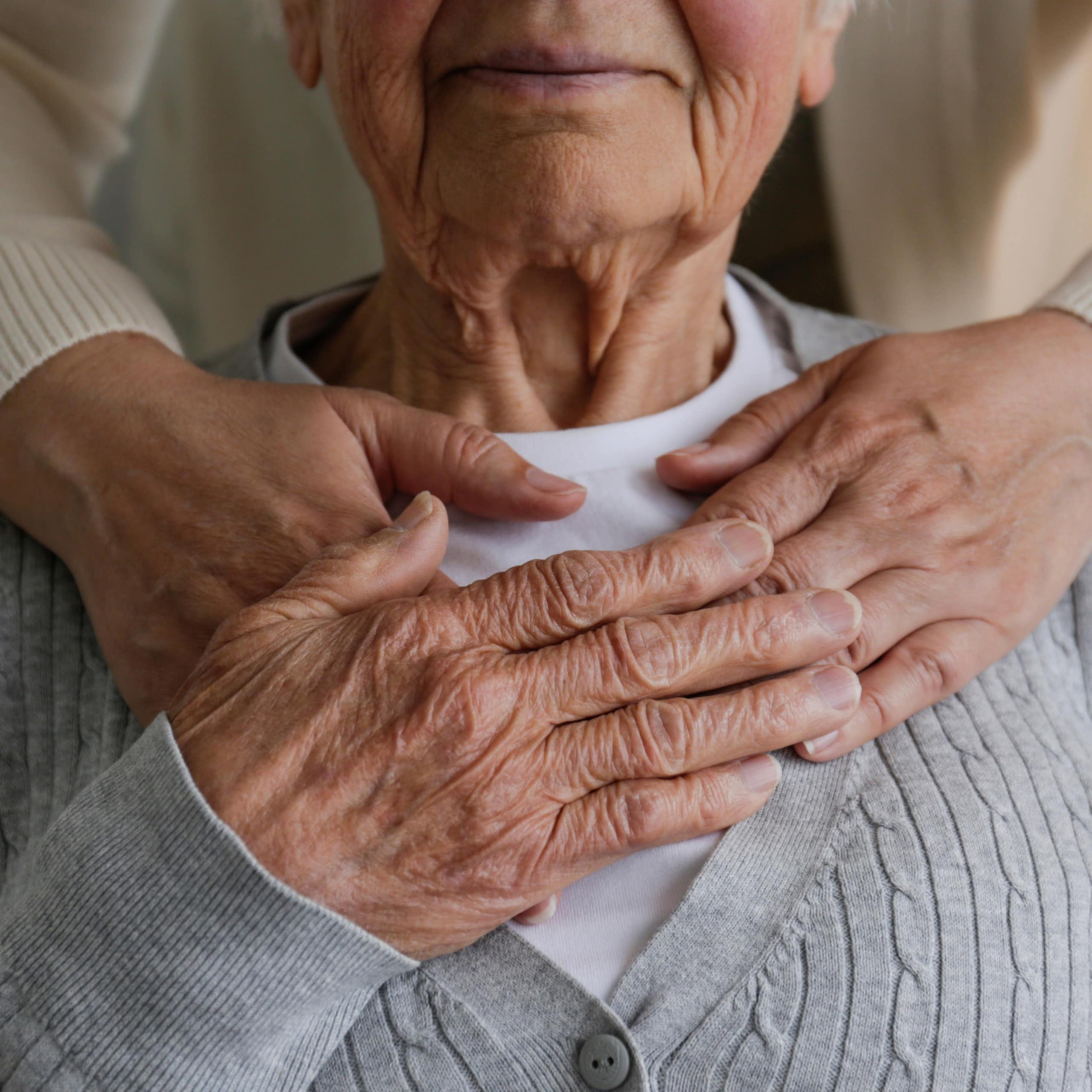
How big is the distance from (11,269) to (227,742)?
2.20ft

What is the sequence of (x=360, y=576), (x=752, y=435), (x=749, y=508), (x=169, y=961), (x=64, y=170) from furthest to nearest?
(x=64, y=170) < (x=752, y=435) < (x=749, y=508) < (x=360, y=576) < (x=169, y=961)

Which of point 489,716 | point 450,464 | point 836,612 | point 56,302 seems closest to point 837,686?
point 836,612

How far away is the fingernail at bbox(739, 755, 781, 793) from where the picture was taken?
2.93ft

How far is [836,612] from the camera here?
90 cm

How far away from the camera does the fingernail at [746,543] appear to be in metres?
0.91

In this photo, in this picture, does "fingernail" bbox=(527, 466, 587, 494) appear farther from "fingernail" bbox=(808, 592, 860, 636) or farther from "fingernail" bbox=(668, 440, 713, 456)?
"fingernail" bbox=(808, 592, 860, 636)

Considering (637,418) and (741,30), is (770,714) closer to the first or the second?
(637,418)

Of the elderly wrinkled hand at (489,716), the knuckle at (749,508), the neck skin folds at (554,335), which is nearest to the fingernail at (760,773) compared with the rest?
the elderly wrinkled hand at (489,716)

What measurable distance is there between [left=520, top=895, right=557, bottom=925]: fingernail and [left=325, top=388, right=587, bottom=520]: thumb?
0.33 metres

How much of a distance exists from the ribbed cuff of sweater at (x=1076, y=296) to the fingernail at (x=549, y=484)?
585 millimetres

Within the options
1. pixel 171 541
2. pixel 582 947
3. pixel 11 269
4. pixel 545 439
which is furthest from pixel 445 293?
pixel 582 947

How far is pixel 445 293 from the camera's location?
1126 mm

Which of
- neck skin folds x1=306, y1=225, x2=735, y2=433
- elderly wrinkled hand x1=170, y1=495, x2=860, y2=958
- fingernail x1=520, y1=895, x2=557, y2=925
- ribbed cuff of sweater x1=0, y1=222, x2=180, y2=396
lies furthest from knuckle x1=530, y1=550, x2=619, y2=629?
ribbed cuff of sweater x1=0, y1=222, x2=180, y2=396

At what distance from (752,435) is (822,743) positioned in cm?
32
